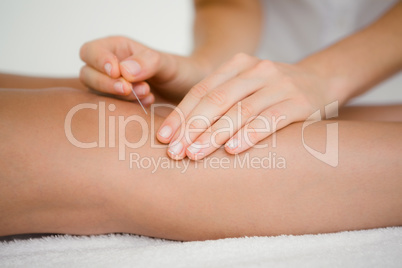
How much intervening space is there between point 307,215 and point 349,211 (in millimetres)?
81

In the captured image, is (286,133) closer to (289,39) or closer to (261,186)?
(261,186)

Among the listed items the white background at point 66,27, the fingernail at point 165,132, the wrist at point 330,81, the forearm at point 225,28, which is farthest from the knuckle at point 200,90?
the white background at point 66,27

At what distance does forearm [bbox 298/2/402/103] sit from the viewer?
1010 millimetres

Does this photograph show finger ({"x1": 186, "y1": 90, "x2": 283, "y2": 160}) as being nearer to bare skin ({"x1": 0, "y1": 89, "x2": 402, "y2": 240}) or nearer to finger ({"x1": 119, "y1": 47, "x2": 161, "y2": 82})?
bare skin ({"x1": 0, "y1": 89, "x2": 402, "y2": 240})

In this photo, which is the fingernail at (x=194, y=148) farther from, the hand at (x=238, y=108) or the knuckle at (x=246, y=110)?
the knuckle at (x=246, y=110)

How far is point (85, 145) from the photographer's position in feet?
2.35

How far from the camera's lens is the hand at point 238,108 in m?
0.73

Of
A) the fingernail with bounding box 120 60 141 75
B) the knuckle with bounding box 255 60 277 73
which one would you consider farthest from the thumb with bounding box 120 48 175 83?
the knuckle with bounding box 255 60 277 73

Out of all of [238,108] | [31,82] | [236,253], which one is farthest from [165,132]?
[31,82]

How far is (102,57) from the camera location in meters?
0.87

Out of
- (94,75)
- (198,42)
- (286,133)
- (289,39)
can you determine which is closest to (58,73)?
(198,42)

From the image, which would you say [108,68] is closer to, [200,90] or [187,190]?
[200,90]

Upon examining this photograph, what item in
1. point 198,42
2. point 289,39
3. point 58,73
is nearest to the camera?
point 198,42

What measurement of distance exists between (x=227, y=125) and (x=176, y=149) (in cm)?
12
